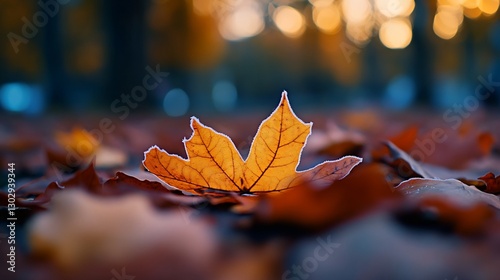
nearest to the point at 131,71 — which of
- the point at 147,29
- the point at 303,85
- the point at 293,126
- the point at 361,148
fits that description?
the point at 147,29

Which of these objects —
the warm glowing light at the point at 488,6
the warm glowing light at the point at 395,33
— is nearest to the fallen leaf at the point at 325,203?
the warm glowing light at the point at 488,6

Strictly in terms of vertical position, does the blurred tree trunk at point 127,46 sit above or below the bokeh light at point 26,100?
below

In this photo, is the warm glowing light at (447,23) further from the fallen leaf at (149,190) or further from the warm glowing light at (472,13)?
the fallen leaf at (149,190)

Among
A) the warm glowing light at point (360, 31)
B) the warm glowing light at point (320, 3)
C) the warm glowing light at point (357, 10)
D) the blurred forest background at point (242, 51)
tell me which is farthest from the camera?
the warm glowing light at point (360, 31)

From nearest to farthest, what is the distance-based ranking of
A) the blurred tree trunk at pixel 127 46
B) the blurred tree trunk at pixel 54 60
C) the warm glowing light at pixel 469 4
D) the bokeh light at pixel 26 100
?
1. the blurred tree trunk at pixel 127 46
2. the blurred tree trunk at pixel 54 60
3. the bokeh light at pixel 26 100
4. the warm glowing light at pixel 469 4

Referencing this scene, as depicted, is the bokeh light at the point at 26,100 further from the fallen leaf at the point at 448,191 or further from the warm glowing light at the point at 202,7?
the fallen leaf at the point at 448,191

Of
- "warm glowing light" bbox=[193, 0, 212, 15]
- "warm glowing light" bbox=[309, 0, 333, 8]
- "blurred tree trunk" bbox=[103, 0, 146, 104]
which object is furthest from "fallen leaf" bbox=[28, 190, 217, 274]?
"warm glowing light" bbox=[309, 0, 333, 8]

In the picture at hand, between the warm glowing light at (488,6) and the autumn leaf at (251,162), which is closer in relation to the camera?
the autumn leaf at (251,162)

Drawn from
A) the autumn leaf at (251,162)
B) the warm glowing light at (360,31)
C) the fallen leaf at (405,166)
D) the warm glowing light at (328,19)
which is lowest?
the autumn leaf at (251,162)
